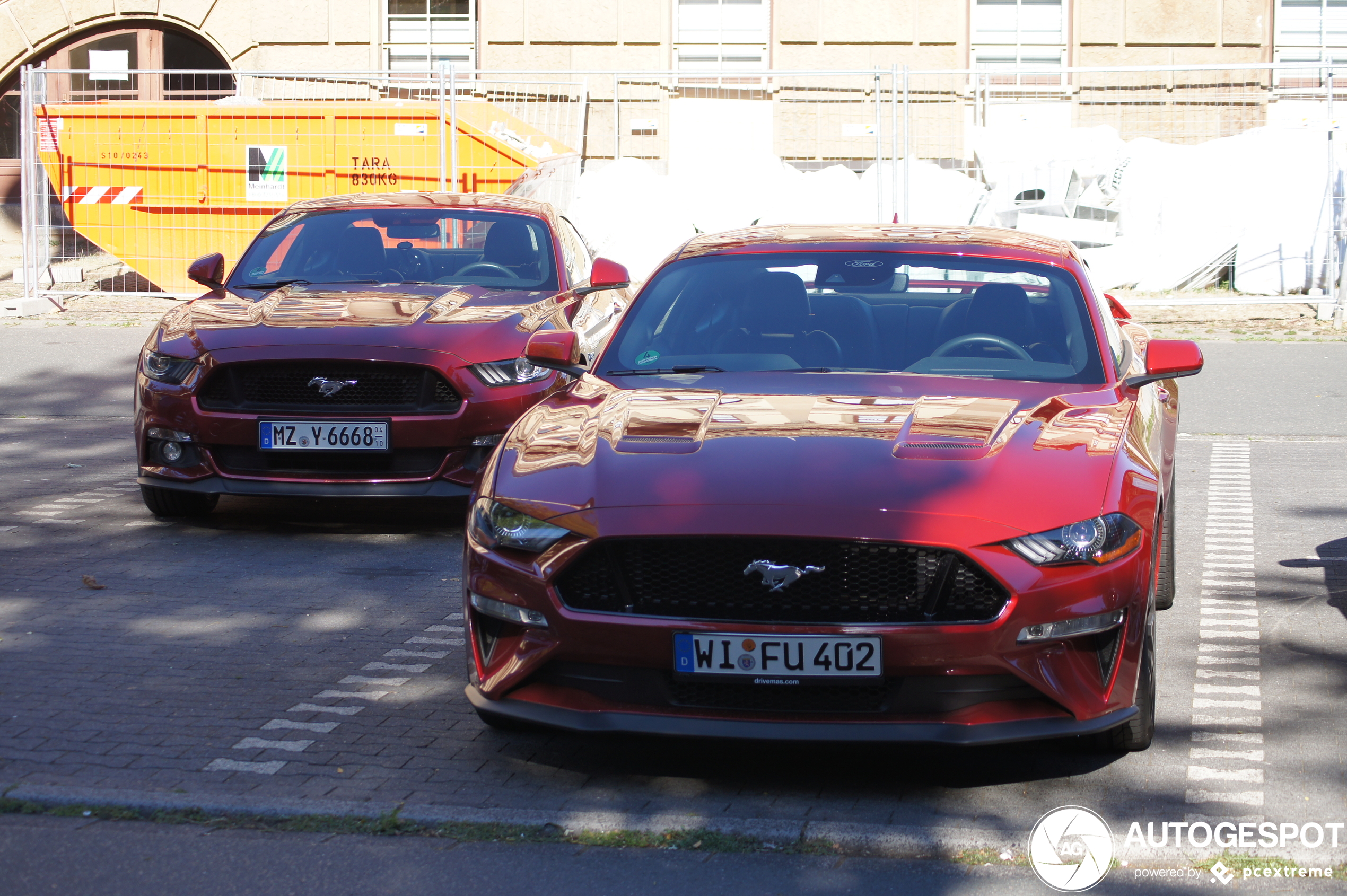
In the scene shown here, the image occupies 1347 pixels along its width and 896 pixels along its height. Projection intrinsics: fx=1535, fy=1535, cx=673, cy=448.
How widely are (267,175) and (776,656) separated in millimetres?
13944

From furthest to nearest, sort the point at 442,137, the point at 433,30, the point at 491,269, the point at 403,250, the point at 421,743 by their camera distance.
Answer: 1. the point at 433,30
2. the point at 442,137
3. the point at 403,250
4. the point at 491,269
5. the point at 421,743

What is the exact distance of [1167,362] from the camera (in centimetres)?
482

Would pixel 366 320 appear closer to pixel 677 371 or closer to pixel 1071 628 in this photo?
pixel 677 371

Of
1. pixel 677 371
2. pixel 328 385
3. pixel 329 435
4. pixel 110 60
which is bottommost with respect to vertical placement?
pixel 329 435

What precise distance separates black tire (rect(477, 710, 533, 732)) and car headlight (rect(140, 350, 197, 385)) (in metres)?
3.43

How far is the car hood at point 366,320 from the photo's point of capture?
691 cm

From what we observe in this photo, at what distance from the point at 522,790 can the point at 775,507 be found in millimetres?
991

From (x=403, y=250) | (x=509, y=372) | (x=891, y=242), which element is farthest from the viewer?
(x=403, y=250)

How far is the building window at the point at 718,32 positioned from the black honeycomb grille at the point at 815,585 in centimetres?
1900

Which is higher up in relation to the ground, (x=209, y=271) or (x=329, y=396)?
(x=209, y=271)

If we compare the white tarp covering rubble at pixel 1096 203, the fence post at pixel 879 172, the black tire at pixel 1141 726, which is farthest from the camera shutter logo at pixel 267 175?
the black tire at pixel 1141 726

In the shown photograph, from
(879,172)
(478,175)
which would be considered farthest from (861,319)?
(478,175)

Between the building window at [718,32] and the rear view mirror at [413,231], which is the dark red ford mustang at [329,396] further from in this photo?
the building window at [718,32]

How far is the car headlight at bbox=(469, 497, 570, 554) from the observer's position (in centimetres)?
384
